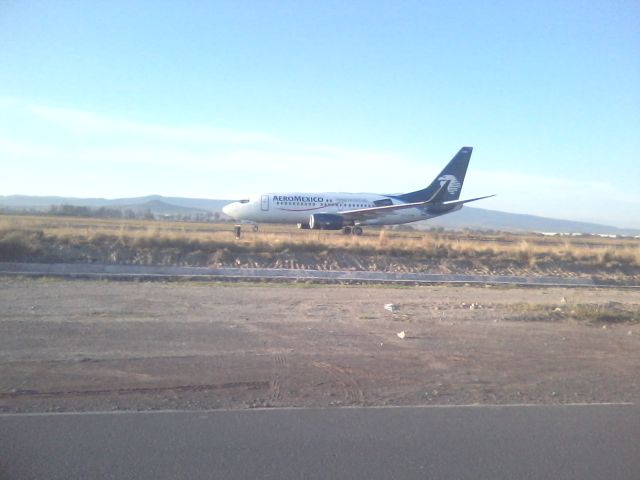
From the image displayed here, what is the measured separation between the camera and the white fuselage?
137 ft

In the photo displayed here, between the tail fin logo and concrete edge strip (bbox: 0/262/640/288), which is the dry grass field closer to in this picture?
concrete edge strip (bbox: 0/262/640/288)

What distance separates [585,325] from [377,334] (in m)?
4.97

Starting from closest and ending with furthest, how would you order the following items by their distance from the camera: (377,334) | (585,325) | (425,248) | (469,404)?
1. (469,404)
2. (377,334)
3. (585,325)
4. (425,248)

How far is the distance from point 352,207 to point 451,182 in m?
8.37

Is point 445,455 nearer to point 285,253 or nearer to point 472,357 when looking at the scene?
point 472,357

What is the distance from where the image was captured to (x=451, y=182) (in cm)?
4594

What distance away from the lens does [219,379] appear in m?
8.18

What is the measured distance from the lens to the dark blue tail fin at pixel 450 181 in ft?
149

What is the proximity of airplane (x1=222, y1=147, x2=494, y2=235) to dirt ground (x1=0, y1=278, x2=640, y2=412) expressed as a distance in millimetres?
25149

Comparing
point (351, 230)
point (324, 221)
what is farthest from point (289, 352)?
point (351, 230)

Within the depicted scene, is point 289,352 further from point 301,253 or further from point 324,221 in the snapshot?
point 324,221

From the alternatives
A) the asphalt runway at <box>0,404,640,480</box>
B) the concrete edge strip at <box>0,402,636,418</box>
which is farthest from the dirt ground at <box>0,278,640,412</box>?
the asphalt runway at <box>0,404,640,480</box>

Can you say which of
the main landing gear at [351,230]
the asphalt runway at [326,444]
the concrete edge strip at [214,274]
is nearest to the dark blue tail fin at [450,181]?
the main landing gear at [351,230]

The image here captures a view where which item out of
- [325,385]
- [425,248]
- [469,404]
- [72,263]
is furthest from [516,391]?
[425,248]
